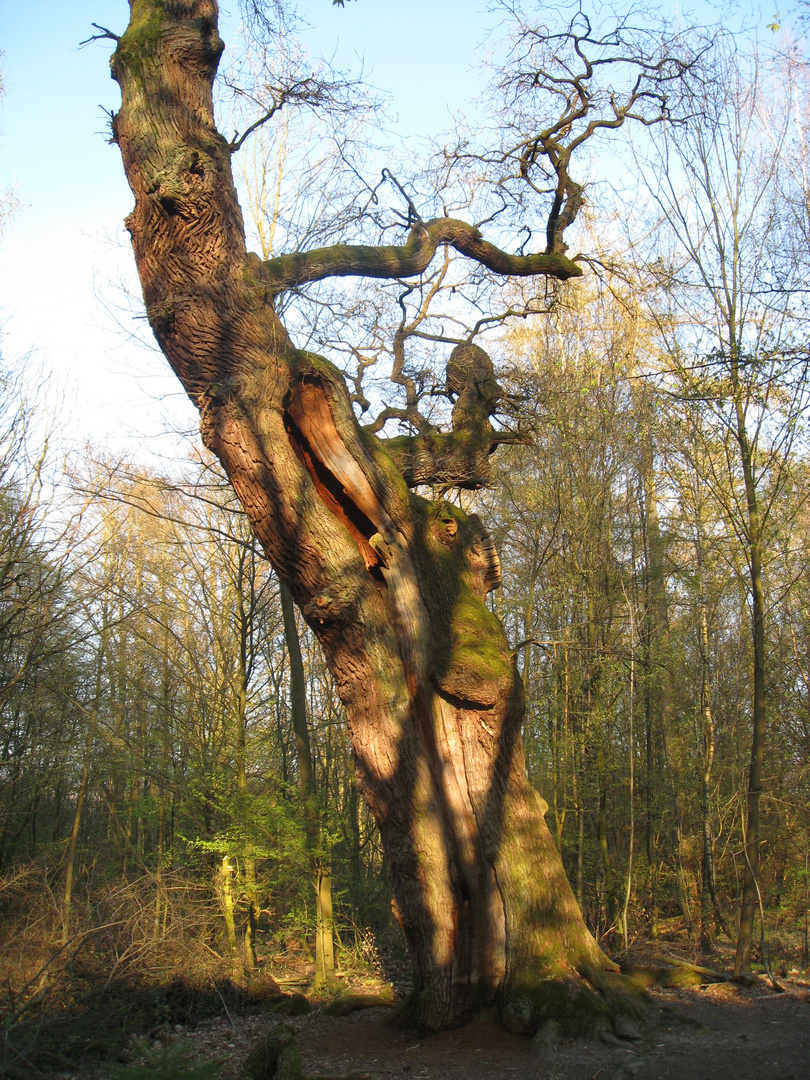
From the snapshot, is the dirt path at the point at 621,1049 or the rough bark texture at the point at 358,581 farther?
the rough bark texture at the point at 358,581

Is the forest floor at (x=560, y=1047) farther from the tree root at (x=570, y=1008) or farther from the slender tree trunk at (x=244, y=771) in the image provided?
the slender tree trunk at (x=244, y=771)

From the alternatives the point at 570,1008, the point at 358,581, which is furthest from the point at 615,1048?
the point at 358,581

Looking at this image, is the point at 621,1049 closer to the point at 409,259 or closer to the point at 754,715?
the point at 754,715

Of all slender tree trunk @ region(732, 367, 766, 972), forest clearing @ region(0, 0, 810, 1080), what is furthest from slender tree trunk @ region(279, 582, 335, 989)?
slender tree trunk @ region(732, 367, 766, 972)

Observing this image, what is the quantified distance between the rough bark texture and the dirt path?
299mm

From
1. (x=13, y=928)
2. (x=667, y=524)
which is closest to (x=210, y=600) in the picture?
(x=13, y=928)

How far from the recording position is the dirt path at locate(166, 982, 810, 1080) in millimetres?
4074

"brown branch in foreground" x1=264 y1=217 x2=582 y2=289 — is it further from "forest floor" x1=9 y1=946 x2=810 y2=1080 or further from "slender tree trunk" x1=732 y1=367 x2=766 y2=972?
"forest floor" x1=9 y1=946 x2=810 y2=1080

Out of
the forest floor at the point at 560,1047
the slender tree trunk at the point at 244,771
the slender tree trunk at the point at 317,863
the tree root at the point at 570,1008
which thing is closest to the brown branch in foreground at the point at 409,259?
the slender tree trunk at the point at 317,863

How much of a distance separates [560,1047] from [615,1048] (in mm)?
347

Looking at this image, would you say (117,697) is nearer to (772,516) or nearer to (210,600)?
(210,600)

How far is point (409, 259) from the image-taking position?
587cm

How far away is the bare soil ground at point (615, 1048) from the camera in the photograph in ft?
13.4

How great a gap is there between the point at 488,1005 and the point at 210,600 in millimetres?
8324
